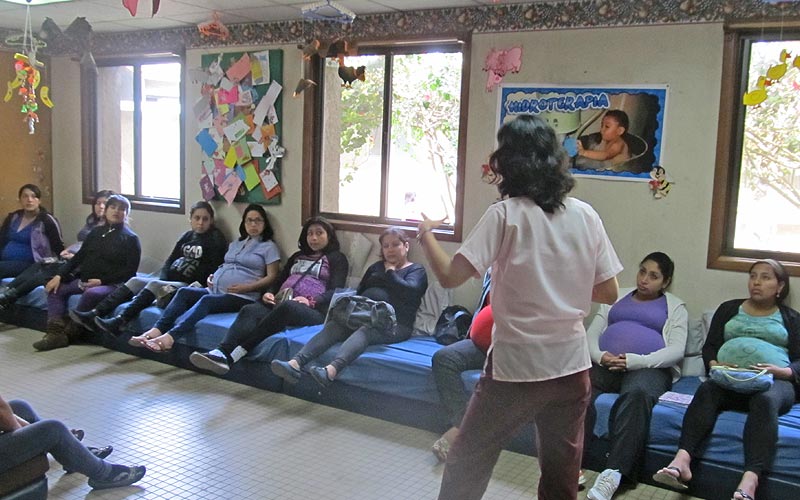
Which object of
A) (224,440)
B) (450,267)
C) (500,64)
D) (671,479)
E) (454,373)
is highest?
(500,64)

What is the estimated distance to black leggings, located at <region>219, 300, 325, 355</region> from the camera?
4.22 meters

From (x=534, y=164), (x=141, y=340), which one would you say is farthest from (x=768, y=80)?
(x=141, y=340)

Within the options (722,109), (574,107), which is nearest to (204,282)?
(574,107)

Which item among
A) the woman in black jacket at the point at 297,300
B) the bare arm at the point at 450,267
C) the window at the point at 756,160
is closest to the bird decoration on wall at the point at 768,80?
the window at the point at 756,160

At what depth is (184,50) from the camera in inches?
221

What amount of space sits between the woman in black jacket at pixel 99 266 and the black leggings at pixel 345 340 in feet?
Answer: 6.43

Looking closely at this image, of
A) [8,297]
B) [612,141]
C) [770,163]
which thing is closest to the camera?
[770,163]

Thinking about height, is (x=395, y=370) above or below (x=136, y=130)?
below

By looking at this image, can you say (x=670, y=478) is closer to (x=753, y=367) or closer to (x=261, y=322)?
(x=753, y=367)

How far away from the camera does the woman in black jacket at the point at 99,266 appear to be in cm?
518

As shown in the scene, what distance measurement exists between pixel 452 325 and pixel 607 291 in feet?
6.97

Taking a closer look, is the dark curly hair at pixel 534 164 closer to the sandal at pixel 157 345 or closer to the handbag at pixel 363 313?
the handbag at pixel 363 313

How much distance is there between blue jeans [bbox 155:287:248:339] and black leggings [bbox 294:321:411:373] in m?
0.92

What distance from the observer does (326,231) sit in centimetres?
482
